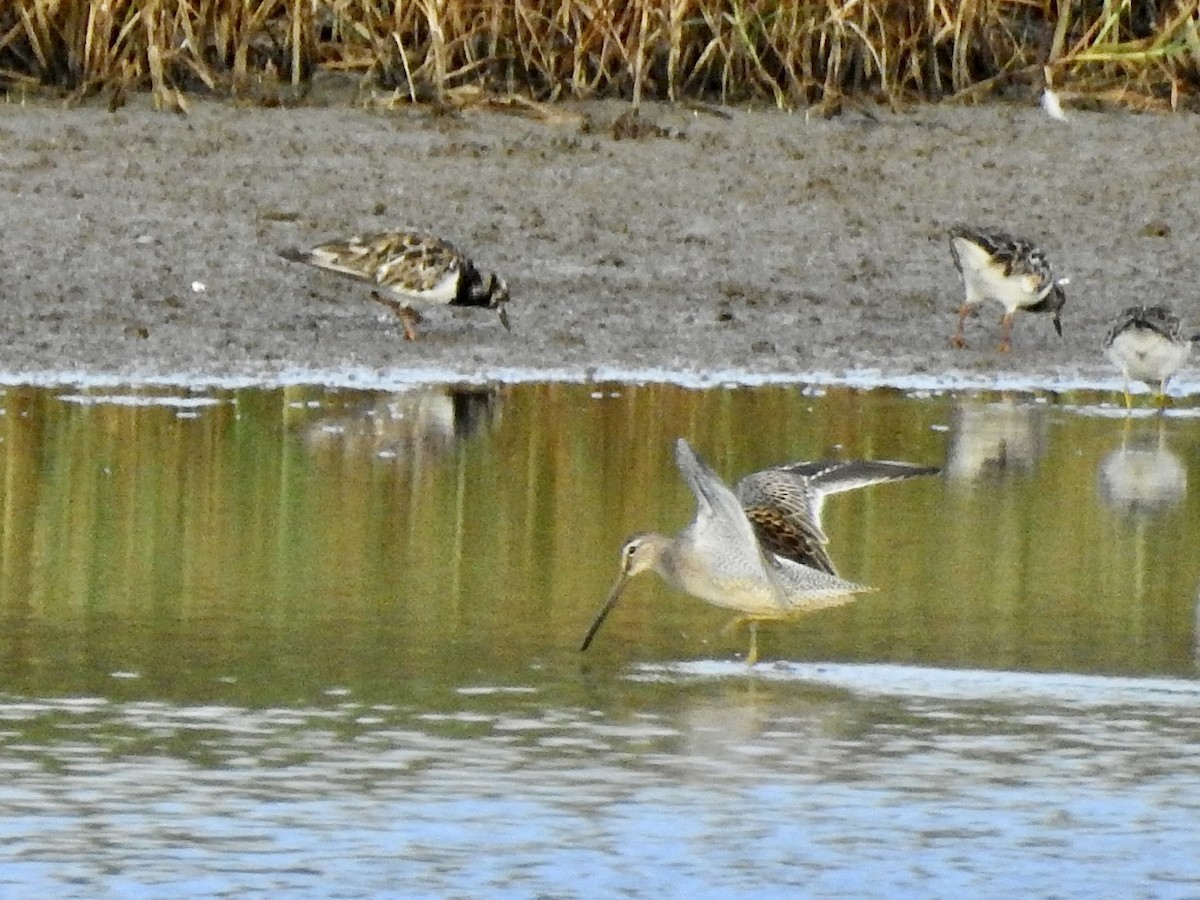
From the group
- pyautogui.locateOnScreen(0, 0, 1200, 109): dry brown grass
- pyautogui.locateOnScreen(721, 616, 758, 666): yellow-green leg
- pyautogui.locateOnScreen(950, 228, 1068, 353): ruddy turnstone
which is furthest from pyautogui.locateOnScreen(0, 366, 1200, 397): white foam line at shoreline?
pyautogui.locateOnScreen(0, 0, 1200, 109): dry brown grass

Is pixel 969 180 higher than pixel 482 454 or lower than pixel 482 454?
higher

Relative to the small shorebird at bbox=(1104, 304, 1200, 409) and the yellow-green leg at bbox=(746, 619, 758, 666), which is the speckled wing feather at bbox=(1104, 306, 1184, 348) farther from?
the yellow-green leg at bbox=(746, 619, 758, 666)

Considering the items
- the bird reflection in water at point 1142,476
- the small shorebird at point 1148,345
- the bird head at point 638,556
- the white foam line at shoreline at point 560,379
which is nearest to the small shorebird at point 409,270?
the white foam line at shoreline at point 560,379

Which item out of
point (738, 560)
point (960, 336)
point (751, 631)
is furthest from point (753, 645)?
point (960, 336)

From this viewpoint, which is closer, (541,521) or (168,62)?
(541,521)

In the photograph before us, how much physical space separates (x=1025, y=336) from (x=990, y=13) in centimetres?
410

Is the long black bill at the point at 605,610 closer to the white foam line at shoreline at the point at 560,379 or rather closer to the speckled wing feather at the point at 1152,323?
the white foam line at shoreline at the point at 560,379

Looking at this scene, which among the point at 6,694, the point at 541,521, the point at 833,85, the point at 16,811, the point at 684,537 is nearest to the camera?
the point at 16,811

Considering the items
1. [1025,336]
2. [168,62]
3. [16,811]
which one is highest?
[168,62]

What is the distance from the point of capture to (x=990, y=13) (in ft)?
56.6

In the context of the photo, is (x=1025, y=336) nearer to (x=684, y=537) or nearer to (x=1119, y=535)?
(x=1119, y=535)

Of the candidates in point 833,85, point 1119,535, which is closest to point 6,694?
point 1119,535

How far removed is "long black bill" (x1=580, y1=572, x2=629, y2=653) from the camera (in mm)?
7035

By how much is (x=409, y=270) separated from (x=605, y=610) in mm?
5796
